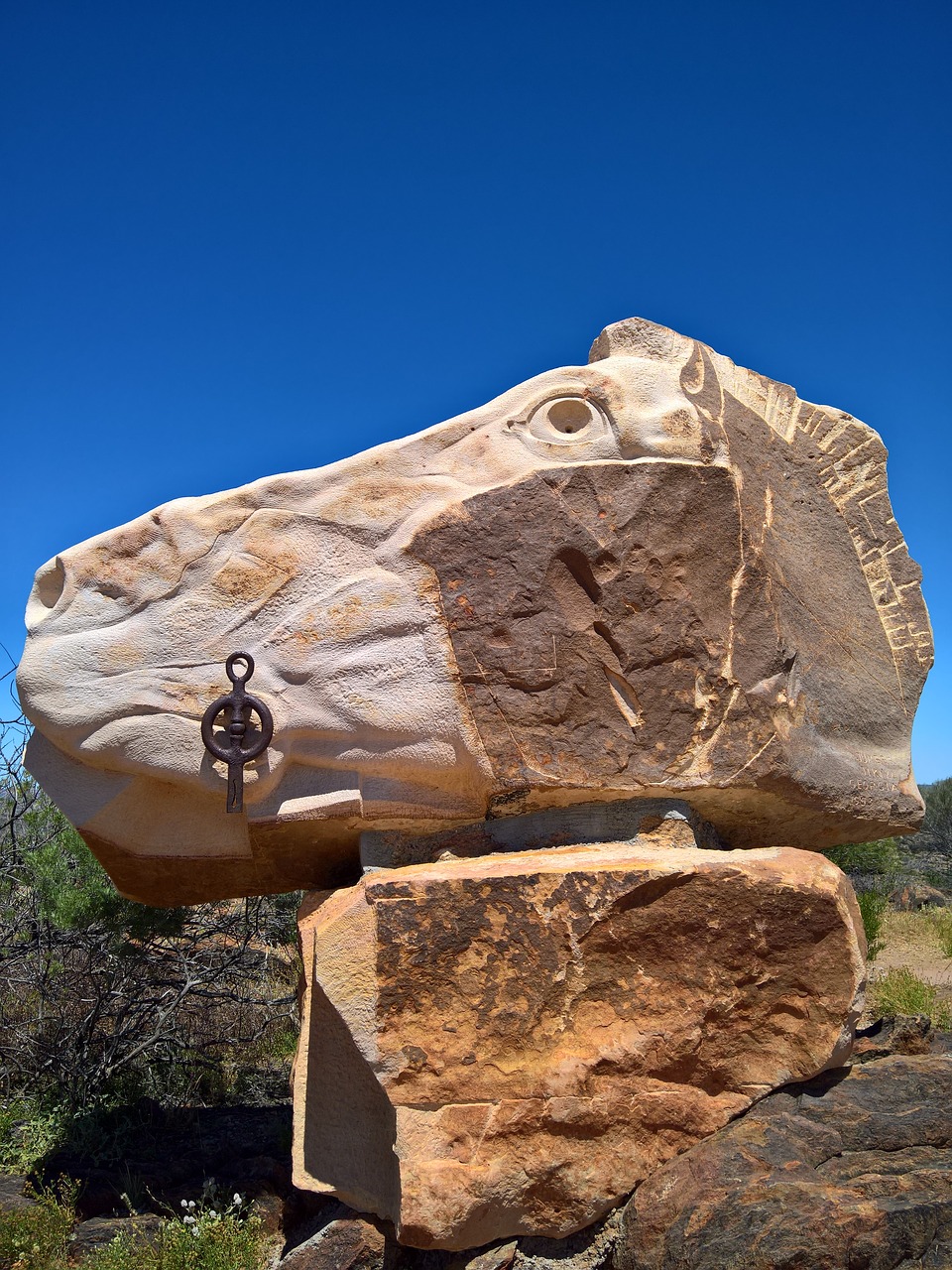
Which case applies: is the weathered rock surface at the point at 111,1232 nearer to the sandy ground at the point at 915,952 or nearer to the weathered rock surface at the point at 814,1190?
the weathered rock surface at the point at 814,1190

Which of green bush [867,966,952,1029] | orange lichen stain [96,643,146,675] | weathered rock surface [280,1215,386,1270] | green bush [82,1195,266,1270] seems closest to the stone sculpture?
orange lichen stain [96,643,146,675]

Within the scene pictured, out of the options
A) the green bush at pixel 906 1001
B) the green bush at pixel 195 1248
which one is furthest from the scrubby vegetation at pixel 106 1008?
the green bush at pixel 906 1001

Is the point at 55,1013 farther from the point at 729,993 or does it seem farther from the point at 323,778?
the point at 729,993

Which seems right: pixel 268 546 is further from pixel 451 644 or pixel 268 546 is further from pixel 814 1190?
pixel 814 1190

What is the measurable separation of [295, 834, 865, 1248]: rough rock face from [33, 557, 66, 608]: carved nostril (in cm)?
124

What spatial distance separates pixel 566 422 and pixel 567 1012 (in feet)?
5.22

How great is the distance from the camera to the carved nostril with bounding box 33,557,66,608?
2.94 metres

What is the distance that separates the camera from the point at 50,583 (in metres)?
2.98

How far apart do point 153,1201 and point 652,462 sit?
278cm

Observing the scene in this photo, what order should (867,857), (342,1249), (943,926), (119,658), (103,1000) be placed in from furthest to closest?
1. (867,857)
2. (943,926)
3. (103,1000)
4. (119,658)
5. (342,1249)

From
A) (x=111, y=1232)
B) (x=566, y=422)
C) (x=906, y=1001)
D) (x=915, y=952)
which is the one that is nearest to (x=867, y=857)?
(x=915, y=952)

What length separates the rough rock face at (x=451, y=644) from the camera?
2680 millimetres

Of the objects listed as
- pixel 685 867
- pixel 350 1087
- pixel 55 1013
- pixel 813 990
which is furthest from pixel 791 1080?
pixel 55 1013

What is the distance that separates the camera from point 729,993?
2477 mm
